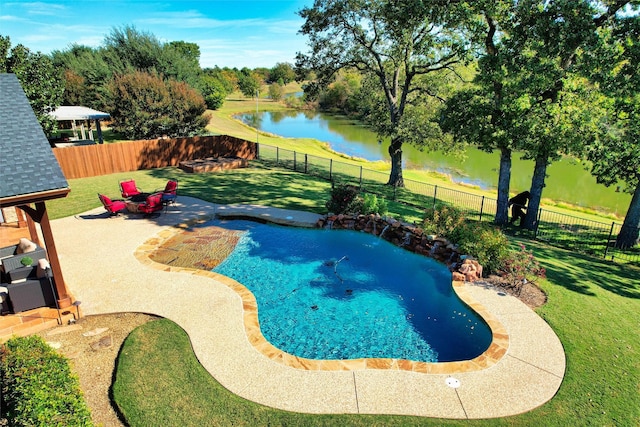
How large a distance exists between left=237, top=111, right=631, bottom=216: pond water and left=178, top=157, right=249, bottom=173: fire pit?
29.0 ft

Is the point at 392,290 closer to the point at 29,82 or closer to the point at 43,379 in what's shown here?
the point at 43,379

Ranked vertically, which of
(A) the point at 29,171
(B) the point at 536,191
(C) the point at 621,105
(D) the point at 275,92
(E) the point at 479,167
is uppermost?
(D) the point at 275,92

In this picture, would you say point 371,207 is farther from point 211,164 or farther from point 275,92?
point 275,92

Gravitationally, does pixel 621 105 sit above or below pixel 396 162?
above

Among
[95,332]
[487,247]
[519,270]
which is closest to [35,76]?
[95,332]

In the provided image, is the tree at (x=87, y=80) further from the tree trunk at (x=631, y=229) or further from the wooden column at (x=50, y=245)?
the tree trunk at (x=631, y=229)

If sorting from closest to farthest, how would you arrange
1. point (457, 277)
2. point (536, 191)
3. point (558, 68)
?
point (457, 277)
point (558, 68)
point (536, 191)

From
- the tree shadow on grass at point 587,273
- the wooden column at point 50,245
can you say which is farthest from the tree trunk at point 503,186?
the wooden column at point 50,245

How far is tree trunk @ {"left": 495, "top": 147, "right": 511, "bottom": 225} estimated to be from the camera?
14.4 meters

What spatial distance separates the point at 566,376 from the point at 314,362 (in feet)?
14.5

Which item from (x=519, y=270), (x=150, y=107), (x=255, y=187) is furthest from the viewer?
(x=150, y=107)

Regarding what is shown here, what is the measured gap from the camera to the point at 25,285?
24.5 ft

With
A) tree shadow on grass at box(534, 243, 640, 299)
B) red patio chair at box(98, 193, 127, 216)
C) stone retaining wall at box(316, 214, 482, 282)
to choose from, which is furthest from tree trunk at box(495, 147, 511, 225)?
red patio chair at box(98, 193, 127, 216)

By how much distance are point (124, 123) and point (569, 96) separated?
2679cm
